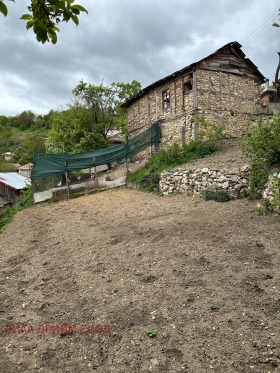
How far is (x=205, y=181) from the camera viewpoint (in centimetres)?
888

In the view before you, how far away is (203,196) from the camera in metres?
8.63

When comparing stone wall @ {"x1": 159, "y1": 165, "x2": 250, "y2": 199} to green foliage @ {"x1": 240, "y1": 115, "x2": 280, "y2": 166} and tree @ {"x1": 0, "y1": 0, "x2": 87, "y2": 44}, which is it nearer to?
green foliage @ {"x1": 240, "y1": 115, "x2": 280, "y2": 166}

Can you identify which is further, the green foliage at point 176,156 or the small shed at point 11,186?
the small shed at point 11,186

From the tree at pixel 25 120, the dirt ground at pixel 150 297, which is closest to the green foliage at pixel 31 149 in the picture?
the tree at pixel 25 120

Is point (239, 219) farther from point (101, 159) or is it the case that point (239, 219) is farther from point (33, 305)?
point (101, 159)

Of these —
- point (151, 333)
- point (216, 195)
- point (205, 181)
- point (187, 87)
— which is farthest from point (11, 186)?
point (151, 333)

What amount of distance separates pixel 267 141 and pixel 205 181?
8.53 feet

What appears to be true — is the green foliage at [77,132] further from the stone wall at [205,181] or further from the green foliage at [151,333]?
the green foliage at [151,333]

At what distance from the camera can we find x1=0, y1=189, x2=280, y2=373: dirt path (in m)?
2.66

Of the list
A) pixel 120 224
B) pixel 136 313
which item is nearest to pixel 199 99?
pixel 120 224

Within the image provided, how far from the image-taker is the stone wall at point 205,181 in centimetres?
784

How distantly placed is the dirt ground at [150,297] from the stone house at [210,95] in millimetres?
8424

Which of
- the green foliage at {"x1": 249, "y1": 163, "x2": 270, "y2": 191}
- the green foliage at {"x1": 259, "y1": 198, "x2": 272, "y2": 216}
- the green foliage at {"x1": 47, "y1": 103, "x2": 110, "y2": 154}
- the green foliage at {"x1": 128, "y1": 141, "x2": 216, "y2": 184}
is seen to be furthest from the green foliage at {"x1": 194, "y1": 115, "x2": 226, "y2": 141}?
the green foliage at {"x1": 47, "y1": 103, "x2": 110, "y2": 154}

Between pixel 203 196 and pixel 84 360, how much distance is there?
665cm
